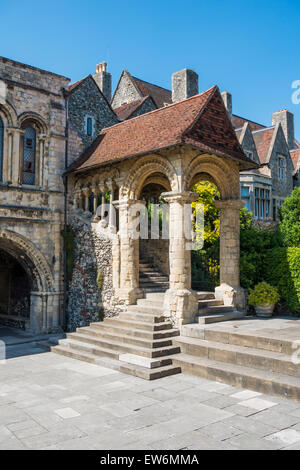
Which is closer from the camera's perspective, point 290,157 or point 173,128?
point 173,128

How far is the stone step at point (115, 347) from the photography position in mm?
8406

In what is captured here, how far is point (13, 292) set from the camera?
1512 cm

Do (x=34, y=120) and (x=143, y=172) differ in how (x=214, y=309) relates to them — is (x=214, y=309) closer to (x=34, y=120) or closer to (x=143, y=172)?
(x=143, y=172)

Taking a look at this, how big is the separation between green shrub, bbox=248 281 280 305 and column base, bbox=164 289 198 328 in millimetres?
2183

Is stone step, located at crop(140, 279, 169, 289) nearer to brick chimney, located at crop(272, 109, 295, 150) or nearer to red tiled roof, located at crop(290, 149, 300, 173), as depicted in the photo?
red tiled roof, located at crop(290, 149, 300, 173)

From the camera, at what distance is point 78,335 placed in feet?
34.3

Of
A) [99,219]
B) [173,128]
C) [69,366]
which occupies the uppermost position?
[173,128]

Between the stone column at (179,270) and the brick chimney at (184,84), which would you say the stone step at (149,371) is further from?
the brick chimney at (184,84)

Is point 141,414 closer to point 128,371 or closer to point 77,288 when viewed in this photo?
point 128,371

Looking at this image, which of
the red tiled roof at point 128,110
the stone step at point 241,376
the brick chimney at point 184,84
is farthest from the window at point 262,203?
the stone step at point 241,376

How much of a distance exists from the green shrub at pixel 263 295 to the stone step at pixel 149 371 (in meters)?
3.92

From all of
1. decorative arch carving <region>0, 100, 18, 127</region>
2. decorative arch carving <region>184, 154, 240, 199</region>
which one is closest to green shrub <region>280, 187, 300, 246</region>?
decorative arch carving <region>184, 154, 240, 199</region>
